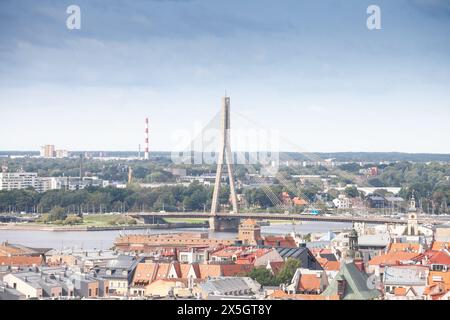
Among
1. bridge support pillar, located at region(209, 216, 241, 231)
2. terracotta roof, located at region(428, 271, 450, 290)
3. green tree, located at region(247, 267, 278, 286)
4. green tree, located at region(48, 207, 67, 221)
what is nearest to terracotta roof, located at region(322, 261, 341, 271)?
green tree, located at region(247, 267, 278, 286)

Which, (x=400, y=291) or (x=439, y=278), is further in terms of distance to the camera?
(x=439, y=278)

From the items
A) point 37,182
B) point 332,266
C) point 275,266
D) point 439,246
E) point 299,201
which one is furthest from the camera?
point 37,182

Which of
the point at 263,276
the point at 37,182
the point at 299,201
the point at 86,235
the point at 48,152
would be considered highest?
the point at 48,152

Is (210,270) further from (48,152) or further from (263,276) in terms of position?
(48,152)

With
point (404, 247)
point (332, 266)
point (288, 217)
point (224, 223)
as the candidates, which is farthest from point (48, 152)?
point (332, 266)

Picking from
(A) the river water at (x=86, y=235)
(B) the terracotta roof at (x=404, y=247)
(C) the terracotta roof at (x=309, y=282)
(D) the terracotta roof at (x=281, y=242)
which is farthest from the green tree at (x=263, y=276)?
(A) the river water at (x=86, y=235)
